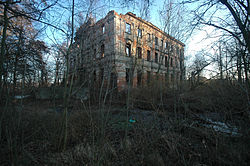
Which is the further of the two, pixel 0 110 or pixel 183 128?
pixel 183 128

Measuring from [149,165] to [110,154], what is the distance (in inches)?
27.9

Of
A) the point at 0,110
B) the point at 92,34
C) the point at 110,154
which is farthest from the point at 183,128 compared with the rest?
the point at 0,110

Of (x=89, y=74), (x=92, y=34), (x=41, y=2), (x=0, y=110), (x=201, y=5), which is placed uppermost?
(x=201, y=5)

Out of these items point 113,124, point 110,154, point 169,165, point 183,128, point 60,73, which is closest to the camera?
point 169,165

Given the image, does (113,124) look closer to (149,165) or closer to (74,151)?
(74,151)

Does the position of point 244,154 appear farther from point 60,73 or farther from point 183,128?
point 60,73

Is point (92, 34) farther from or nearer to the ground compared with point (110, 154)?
farther from the ground

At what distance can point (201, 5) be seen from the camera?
148 inches

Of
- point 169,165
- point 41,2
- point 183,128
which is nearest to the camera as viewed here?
point 169,165

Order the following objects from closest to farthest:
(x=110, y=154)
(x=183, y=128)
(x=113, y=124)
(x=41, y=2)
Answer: (x=110, y=154) → (x=41, y=2) → (x=183, y=128) → (x=113, y=124)

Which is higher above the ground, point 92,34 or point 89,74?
point 92,34

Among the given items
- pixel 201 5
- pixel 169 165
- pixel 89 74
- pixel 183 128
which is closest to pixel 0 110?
pixel 89 74

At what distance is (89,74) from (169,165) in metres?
2.28

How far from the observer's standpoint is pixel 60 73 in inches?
97.1
